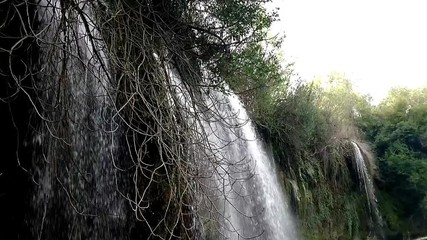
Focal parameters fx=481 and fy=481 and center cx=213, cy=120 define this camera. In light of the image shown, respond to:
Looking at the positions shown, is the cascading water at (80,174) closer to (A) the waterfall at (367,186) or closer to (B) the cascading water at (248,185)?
(B) the cascading water at (248,185)

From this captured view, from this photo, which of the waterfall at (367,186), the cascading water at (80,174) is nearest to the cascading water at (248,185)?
the cascading water at (80,174)

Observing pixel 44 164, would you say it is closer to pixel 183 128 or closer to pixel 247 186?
pixel 183 128

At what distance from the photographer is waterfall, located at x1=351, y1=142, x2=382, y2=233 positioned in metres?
12.4

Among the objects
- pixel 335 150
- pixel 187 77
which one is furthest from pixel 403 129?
pixel 187 77

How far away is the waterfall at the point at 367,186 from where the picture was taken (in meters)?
12.4

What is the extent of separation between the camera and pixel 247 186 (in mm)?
6504

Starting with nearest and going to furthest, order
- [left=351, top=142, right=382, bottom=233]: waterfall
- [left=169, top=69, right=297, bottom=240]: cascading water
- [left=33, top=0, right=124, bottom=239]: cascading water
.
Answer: [left=33, top=0, right=124, bottom=239]: cascading water
[left=169, top=69, right=297, bottom=240]: cascading water
[left=351, top=142, right=382, bottom=233]: waterfall

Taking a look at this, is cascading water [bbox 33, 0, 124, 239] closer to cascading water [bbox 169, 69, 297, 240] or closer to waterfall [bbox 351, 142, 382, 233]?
cascading water [bbox 169, 69, 297, 240]

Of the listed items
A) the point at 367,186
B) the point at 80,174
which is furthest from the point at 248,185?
the point at 367,186

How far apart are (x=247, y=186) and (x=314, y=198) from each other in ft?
14.4

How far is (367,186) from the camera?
12508 mm

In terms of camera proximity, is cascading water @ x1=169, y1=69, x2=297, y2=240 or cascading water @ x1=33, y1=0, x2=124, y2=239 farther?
cascading water @ x1=169, y1=69, x2=297, y2=240

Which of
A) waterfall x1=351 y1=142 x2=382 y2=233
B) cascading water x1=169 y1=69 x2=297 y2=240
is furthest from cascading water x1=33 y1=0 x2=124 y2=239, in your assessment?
waterfall x1=351 y1=142 x2=382 y2=233

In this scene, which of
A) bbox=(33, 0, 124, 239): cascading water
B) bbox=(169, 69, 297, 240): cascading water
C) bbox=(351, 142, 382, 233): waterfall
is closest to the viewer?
bbox=(33, 0, 124, 239): cascading water
